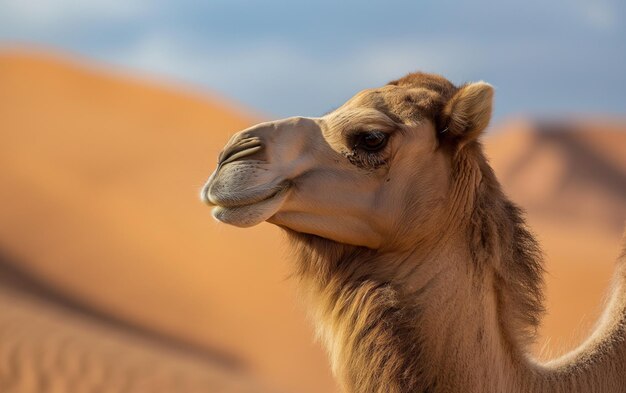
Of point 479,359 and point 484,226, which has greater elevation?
point 484,226

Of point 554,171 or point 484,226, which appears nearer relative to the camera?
point 484,226

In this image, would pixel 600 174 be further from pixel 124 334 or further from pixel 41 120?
pixel 124 334

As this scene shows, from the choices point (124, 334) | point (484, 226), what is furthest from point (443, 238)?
point (124, 334)

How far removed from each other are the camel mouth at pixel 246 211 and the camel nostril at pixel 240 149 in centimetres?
17

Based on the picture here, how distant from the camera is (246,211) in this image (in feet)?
13.0

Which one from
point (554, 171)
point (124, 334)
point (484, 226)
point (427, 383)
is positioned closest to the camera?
point (427, 383)

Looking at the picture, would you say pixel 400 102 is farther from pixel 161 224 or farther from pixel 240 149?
pixel 161 224

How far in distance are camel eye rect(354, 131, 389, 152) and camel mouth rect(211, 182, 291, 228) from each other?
1.41 ft

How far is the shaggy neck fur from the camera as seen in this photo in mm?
3881

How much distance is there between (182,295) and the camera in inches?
1029

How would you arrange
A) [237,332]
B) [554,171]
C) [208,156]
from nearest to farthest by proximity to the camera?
[237,332] → [208,156] → [554,171]

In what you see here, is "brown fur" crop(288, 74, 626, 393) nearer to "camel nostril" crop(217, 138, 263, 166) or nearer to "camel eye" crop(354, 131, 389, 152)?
"camel eye" crop(354, 131, 389, 152)

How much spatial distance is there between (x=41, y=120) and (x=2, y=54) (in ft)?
37.5

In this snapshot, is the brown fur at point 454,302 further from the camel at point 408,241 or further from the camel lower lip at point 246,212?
the camel lower lip at point 246,212
